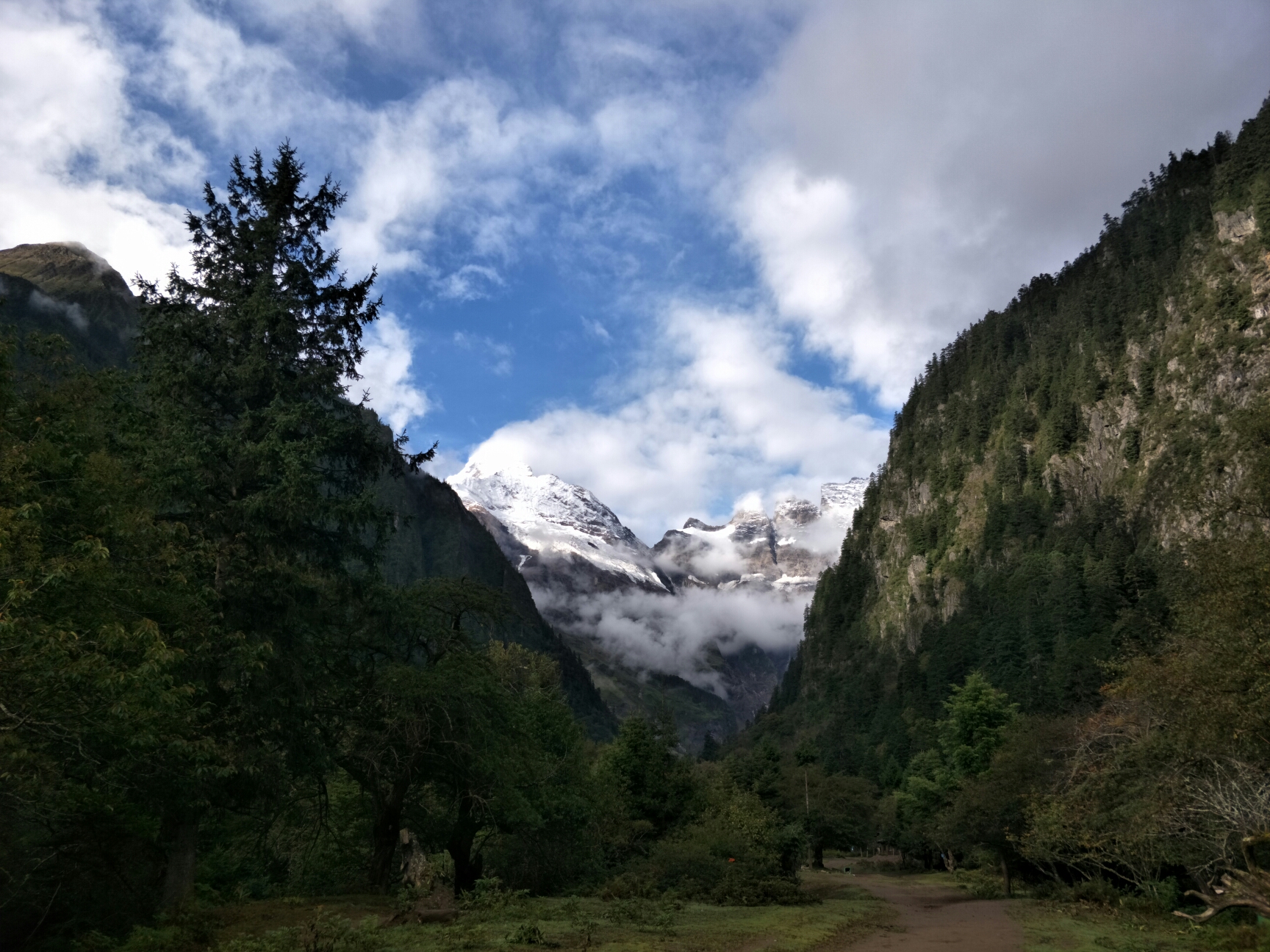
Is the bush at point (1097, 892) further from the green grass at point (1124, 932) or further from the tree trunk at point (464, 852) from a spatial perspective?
the tree trunk at point (464, 852)

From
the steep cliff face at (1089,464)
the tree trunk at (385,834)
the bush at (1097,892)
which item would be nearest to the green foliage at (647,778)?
the bush at (1097,892)

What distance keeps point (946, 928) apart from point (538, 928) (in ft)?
58.0

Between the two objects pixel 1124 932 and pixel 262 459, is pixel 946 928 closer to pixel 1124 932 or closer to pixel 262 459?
pixel 1124 932

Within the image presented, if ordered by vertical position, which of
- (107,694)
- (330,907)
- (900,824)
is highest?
(107,694)

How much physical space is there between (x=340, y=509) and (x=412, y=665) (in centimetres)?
505

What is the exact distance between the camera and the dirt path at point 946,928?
22516 mm

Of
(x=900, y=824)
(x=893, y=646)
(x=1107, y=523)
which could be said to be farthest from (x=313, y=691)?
(x=893, y=646)

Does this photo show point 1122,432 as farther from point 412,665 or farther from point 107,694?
point 107,694

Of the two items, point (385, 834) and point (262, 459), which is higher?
point (262, 459)

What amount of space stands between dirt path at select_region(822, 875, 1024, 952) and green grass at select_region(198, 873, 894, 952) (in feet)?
4.20

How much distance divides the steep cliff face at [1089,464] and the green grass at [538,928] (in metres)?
53.6

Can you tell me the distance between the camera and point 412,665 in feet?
75.3

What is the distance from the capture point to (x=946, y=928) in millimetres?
29000

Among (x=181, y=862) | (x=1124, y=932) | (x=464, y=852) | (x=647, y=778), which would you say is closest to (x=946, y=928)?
(x=1124, y=932)
